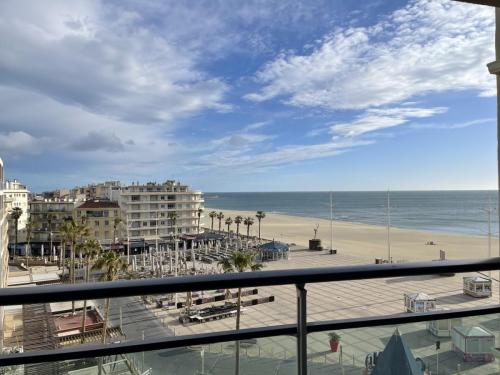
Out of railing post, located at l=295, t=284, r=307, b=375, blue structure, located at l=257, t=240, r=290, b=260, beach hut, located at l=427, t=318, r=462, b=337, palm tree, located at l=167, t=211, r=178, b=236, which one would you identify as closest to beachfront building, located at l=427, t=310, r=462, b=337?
beach hut, located at l=427, t=318, r=462, b=337

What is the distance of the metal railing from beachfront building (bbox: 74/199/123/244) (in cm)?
3636

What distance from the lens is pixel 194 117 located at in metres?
53.5

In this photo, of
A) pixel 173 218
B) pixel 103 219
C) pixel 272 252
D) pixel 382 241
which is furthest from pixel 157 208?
pixel 382 241

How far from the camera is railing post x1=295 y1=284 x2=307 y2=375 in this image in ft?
3.78

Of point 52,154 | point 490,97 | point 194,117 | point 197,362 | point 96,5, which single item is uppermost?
point 194,117

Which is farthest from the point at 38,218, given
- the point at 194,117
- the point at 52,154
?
the point at 194,117

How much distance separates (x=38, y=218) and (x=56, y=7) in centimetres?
3813

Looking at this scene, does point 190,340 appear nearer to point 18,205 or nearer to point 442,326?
point 442,326

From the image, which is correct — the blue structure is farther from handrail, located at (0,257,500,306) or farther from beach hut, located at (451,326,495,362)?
handrail, located at (0,257,500,306)

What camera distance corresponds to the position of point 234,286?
3.47 ft

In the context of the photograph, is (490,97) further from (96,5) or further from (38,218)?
(38,218)

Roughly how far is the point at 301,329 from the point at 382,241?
33.6 meters

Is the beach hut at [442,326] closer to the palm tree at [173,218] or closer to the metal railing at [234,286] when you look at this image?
the metal railing at [234,286]

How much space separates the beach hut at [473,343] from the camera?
1.38 metres
